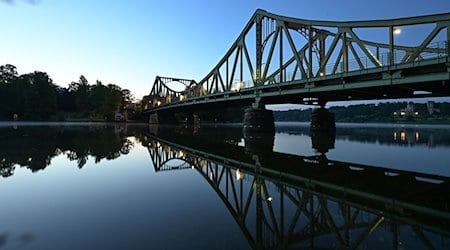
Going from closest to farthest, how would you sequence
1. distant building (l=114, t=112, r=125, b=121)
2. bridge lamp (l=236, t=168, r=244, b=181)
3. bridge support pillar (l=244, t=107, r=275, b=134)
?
bridge lamp (l=236, t=168, r=244, b=181), bridge support pillar (l=244, t=107, r=275, b=134), distant building (l=114, t=112, r=125, b=121)

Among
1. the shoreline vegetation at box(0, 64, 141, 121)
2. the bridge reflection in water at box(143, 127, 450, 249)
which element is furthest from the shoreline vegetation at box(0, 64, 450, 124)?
the bridge reflection in water at box(143, 127, 450, 249)

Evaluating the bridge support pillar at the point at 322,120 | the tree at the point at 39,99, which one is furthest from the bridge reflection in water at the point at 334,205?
the tree at the point at 39,99

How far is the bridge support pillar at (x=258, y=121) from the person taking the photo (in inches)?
1650

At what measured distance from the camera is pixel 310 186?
10320 mm

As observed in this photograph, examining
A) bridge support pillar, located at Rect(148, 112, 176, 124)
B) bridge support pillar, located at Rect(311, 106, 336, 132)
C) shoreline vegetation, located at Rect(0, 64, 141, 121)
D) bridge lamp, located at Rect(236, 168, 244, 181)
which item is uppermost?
shoreline vegetation, located at Rect(0, 64, 141, 121)

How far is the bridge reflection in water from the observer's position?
5840 mm

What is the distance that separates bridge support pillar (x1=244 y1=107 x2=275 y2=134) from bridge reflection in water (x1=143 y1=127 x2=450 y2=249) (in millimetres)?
27282

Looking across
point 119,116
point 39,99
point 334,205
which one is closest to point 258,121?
point 334,205

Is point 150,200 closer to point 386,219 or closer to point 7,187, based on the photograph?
point 7,187

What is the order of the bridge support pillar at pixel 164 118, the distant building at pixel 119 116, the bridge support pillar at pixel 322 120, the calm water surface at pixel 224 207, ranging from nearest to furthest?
the calm water surface at pixel 224 207 < the bridge support pillar at pixel 322 120 < the bridge support pillar at pixel 164 118 < the distant building at pixel 119 116

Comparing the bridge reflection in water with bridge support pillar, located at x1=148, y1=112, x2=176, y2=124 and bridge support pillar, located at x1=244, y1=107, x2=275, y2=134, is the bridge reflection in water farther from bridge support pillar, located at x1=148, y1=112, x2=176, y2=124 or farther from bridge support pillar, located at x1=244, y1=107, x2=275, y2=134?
bridge support pillar, located at x1=148, y1=112, x2=176, y2=124

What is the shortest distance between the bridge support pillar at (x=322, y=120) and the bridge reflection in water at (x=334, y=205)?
32.5 m

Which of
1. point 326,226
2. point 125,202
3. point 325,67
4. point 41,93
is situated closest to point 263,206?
point 326,226

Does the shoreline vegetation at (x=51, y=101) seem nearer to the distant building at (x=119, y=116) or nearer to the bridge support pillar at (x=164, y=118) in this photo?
the distant building at (x=119, y=116)
